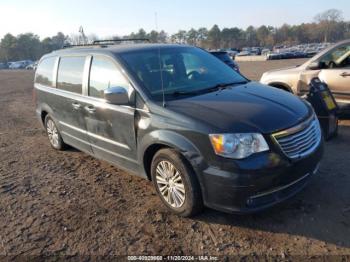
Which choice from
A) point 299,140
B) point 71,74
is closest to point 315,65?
point 299,140

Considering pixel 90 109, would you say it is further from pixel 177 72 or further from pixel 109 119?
pixel 177 72

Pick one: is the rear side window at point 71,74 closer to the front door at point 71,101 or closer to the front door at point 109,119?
the front door at point 71,101

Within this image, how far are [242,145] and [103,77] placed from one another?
2.23 m

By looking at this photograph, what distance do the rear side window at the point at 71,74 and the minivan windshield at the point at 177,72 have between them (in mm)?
974

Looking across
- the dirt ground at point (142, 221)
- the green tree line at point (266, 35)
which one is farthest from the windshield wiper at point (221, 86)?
the green tree line at point (266, 35)

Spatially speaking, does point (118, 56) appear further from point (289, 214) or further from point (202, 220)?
point (289, 214)

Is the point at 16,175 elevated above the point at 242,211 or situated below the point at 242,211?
below

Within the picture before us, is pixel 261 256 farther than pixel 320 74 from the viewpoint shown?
No

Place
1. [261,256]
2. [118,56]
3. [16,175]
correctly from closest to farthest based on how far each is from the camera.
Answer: [261,256] < [118,56] < [16,175]

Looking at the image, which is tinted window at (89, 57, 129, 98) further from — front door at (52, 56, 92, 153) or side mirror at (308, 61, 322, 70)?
side mirror at (308, 61, 322, 70)

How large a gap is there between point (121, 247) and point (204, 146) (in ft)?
4.23

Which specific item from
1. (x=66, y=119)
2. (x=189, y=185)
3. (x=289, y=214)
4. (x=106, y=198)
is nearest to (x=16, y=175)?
(x=66, y=119)

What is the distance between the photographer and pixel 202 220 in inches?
151

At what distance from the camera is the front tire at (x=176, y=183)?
3615mm
